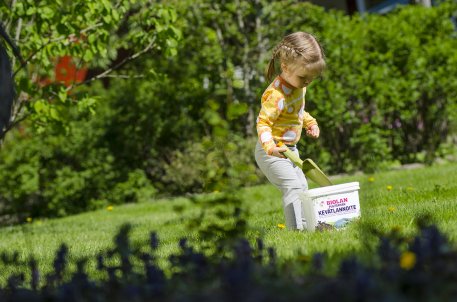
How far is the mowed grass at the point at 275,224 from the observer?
378 cm

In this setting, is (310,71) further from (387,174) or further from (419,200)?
(387,174)

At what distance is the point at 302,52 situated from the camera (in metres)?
4.82

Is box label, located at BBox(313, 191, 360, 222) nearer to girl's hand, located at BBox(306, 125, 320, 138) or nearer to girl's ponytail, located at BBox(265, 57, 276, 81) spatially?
girl's hand, located at BBox(306, 125, 320, 138)

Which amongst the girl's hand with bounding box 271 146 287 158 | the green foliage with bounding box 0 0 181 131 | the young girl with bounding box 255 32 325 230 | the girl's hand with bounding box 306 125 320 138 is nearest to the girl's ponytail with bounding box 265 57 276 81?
the young girl with bounding box 255 32 325 230

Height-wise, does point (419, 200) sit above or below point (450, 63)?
below

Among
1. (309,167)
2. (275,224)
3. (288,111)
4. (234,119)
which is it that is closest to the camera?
(309,167)

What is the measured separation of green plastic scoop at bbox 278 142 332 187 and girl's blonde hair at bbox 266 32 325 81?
1.80ft

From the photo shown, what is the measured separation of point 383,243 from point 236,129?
8687 millimetres

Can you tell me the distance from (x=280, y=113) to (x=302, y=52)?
0.40m

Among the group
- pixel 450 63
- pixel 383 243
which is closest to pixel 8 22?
pixel 450 63

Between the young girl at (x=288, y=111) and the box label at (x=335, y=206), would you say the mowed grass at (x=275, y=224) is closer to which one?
the box label at (x=335, y=206)

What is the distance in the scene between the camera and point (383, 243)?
2.44 metres

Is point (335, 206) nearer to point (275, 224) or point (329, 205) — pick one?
point (329, 205)

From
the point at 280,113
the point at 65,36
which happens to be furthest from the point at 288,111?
the point at 65,36
